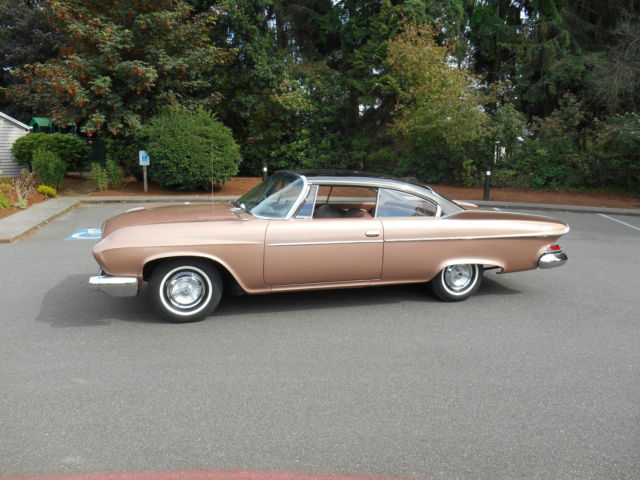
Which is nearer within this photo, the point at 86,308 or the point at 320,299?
the point at 86,308

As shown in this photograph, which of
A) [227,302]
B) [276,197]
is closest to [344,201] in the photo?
[276,197]

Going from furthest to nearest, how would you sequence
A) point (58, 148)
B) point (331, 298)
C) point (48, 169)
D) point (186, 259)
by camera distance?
point (58, 148) < point (48, 169) < point (331, 298) < point (186, 259)

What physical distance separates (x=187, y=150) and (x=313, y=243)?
12.5 m

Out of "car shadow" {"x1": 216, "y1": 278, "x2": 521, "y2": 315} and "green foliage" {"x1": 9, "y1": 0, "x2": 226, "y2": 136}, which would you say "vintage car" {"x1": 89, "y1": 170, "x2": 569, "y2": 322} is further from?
"green foliage" {"x1": 9, "y1": 0, "x2": 226, "y2": 136}

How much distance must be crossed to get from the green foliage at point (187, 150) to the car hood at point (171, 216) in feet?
34.9

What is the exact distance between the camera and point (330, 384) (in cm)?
390

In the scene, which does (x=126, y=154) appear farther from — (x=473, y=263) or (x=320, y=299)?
(x=473, y=263)

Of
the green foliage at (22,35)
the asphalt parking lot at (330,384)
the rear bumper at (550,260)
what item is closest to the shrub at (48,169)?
the asphalt parking lot at (330,384)

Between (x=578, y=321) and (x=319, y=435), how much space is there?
341 centimetres

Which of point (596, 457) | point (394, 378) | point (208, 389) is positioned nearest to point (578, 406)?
point (596, 457)

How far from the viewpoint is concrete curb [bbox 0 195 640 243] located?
10062mm

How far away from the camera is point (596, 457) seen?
120 inches

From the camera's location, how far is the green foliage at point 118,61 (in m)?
16.6

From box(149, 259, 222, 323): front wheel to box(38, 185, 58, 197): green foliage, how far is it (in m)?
12.1
